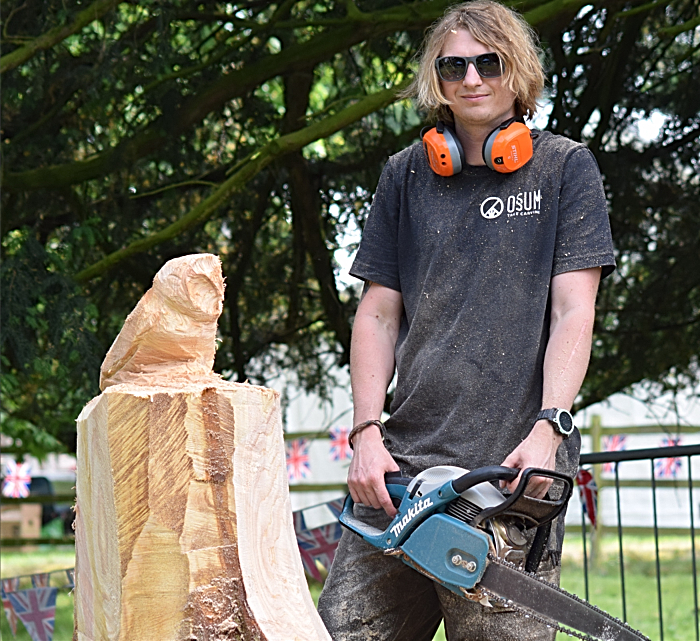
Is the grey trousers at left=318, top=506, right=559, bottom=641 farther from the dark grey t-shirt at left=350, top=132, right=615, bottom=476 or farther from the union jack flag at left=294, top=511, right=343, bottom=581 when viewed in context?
the union jack flag at left=294, top=511, right=343, bottom=581

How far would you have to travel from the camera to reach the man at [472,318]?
1.87m

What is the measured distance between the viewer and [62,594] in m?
6.63

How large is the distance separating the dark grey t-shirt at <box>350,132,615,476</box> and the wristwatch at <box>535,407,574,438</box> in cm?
13

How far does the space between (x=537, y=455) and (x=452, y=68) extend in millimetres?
946

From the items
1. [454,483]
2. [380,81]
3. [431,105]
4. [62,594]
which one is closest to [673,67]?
[380,81]

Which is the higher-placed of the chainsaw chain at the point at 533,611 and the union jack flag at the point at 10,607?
the chainsaw chain at the point at 533,611

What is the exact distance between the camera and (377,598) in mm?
1980

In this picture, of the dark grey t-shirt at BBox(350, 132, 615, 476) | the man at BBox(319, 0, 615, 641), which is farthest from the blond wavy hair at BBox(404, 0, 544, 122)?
the dark grey t-shirt at BBox(350, 132, 615, 476)

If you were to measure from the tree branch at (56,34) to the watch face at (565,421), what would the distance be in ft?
8.46

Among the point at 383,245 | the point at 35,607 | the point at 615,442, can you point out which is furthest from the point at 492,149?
the point at 615,442

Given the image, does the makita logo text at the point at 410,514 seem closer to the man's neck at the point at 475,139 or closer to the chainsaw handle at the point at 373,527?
the chainsaw handle at the point at 373,527

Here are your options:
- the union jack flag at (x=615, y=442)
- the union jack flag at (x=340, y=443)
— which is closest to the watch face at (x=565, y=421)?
the union jack flag at (x=340, y=443)

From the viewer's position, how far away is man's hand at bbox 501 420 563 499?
170 centimetres

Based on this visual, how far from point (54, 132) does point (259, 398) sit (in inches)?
121
